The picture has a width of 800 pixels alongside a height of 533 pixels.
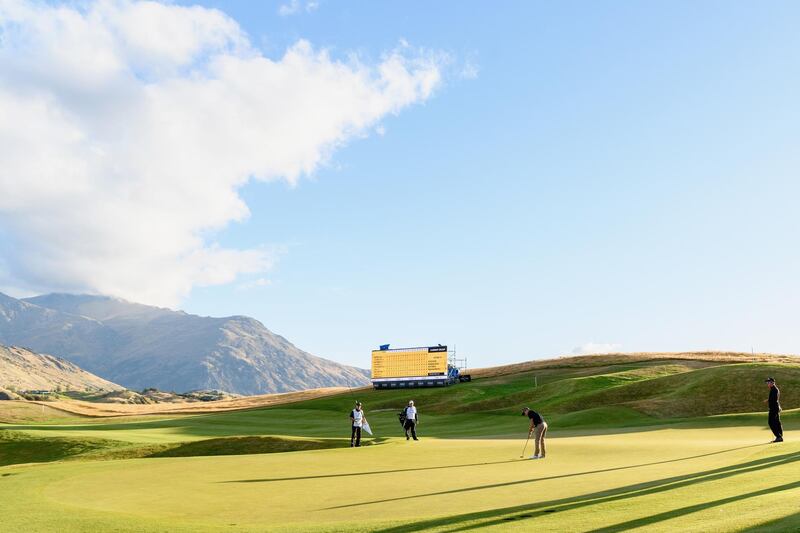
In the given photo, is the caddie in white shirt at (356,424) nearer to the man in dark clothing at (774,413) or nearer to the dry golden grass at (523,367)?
the man in dark clothing at (774,413)

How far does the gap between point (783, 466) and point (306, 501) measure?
13189 millimetres

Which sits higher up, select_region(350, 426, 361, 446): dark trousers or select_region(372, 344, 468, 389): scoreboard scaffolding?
select_region(372, 344, 468, 389): scoreboard scaffolding

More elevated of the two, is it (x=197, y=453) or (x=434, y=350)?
(x=434, y=350)

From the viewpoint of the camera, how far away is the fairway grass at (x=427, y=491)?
45.3ft

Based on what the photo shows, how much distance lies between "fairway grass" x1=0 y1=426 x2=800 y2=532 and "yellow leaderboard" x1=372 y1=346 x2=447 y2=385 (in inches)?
2670

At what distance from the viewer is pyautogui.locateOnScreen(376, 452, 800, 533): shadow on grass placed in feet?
43.8

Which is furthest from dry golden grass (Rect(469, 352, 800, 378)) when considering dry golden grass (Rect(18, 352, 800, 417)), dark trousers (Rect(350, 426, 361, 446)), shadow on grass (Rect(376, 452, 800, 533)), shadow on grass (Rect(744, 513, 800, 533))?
shadow on grass (Rect(744, 513, 800, 533))

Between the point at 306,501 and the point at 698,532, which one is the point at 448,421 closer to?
the point at 306,501

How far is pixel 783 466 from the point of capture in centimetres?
1888

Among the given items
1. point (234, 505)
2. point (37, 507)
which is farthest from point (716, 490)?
point (37, 507)

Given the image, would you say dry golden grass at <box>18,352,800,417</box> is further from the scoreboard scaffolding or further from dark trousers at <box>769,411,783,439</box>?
dark trousers at <box>769,411,783,439</box>

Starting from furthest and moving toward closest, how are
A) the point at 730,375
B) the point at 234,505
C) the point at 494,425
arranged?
the point at 730,375
the point at 494,425
the point at 234,505

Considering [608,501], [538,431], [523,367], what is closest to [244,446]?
[538,431]

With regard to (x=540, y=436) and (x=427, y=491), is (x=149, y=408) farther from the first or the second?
(x=427, y=491)
